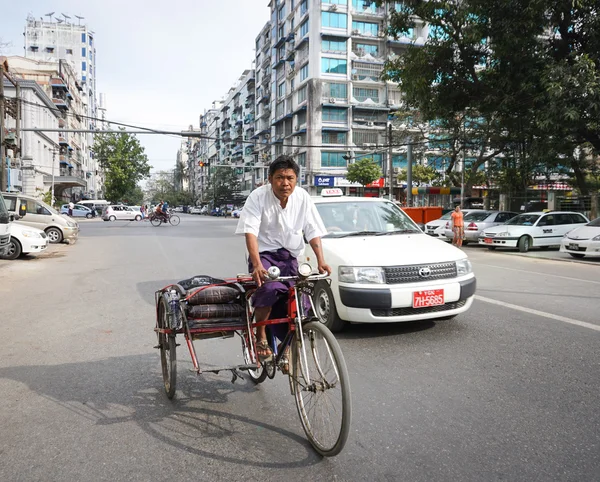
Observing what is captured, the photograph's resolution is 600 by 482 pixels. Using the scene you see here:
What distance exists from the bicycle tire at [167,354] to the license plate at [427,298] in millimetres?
2604

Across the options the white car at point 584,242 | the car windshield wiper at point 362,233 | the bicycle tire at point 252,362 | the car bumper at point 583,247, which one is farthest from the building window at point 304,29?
the bicycle tire at point 252,362

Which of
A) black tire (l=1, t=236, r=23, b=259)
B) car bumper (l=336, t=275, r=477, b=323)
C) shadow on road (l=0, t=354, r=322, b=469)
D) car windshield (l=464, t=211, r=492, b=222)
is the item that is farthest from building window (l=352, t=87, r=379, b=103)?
shadow on road (l=0, t=354, r=322, b=469)

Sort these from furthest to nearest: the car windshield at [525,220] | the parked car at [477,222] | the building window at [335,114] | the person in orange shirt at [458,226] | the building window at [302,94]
→ 1. the building window at [302,94]
2. the building window at [335,114]
3. the parked car at [477,222]
4. the person in orange shirt at [458,226]
5. the car windshield at [525,220]

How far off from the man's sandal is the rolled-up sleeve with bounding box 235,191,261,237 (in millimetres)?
758

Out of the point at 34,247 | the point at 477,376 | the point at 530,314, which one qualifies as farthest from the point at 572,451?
the point at 34,247

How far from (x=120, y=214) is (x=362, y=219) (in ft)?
146

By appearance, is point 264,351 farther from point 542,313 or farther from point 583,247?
point 583,247

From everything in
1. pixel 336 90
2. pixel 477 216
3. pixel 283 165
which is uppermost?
pixel 336 90

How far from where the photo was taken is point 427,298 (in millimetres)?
5406

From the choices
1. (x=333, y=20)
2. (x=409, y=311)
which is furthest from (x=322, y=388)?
(x=333, y=20)

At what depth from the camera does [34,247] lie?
1411cm

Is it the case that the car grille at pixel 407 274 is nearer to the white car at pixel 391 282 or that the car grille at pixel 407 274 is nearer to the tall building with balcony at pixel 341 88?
the white car at pixel 391 282

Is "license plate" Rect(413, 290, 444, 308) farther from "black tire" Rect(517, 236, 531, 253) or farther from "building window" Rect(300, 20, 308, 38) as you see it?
"building window" Rect(300, 20, 308, 38)

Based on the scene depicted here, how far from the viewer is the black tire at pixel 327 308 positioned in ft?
18.6
